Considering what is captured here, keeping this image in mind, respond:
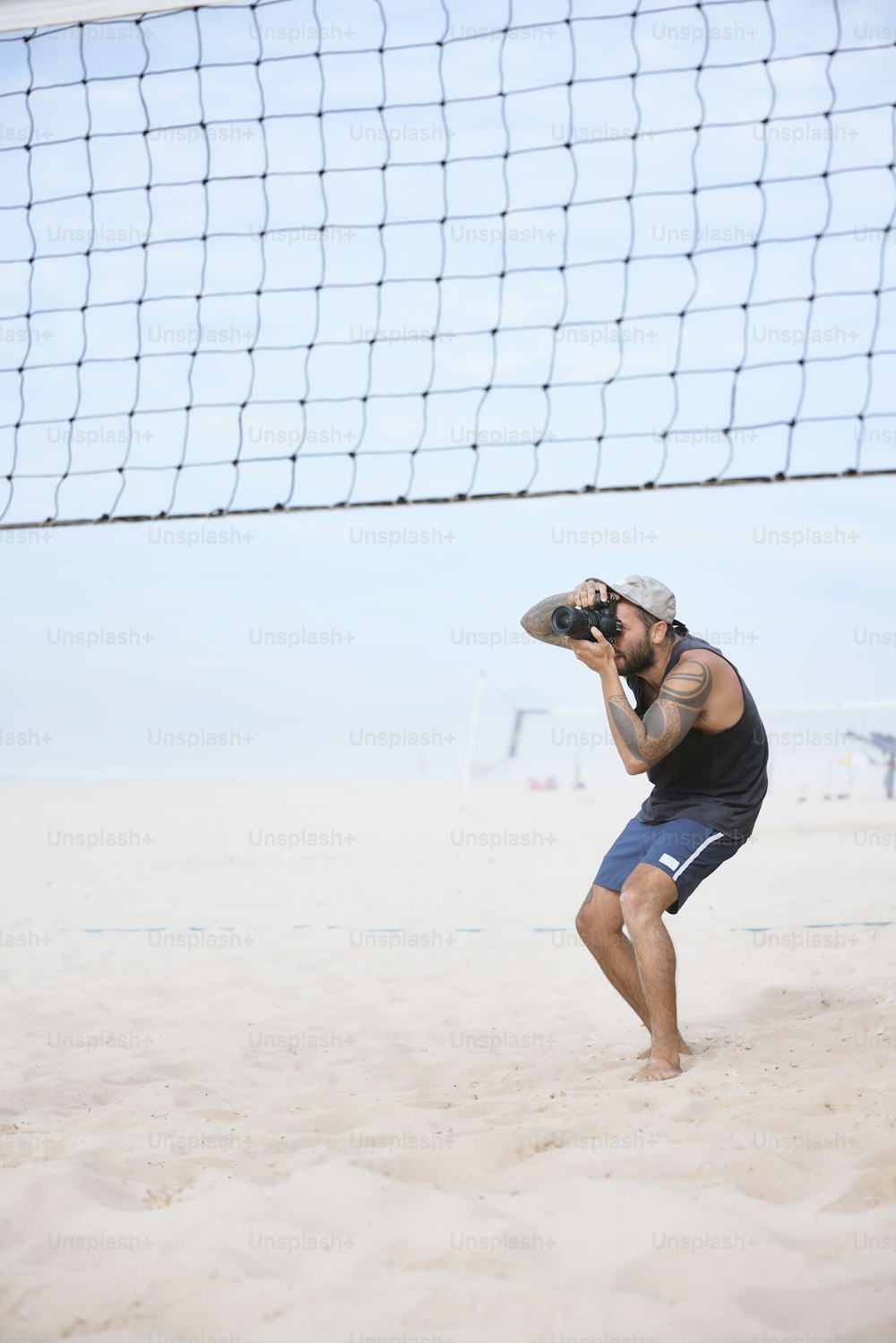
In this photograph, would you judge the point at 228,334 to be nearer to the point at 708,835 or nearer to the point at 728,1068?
the point at 708,835

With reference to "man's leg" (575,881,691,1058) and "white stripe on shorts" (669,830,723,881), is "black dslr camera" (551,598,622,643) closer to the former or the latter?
"white stripe on shorts" (669,830,723,881)

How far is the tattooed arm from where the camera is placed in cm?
271

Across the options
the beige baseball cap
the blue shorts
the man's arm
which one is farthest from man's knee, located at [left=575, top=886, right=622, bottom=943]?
the beige baseball cap

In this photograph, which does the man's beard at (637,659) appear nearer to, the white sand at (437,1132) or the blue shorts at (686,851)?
the blue shorts at (686,851)

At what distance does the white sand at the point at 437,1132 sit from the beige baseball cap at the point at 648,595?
1104 mm

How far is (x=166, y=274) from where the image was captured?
4.91 m

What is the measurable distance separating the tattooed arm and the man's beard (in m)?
0.14

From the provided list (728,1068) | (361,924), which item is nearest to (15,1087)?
(728,1068)

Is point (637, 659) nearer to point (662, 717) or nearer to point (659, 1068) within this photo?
point (662, 717)

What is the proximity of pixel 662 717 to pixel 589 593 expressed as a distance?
0.37m

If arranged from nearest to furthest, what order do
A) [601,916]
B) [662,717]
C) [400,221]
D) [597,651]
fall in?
1. [662,717]
2. [597,651]
3. [601,916]
4. [400,221]

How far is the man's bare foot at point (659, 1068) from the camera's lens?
8.46 ft

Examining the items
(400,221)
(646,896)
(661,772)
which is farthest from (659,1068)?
(400,221)

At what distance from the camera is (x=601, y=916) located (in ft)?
9.67
